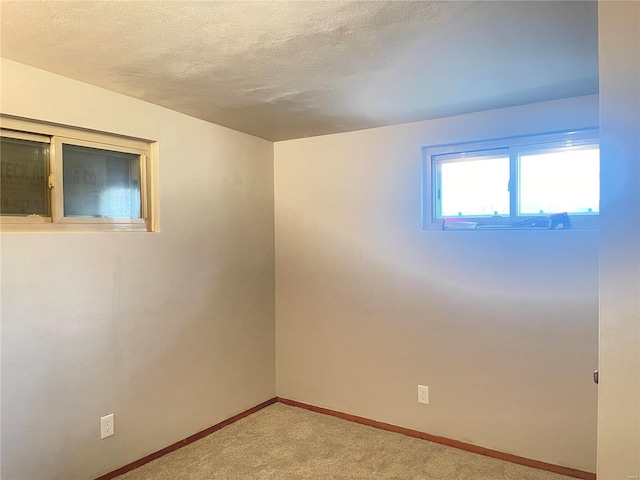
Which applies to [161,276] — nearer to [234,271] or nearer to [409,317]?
[234,271]

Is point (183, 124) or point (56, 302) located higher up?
point (183, 124)

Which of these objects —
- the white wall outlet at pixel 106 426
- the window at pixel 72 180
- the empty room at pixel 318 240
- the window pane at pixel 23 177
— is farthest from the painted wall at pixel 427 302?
the window pane at pixel 23 177

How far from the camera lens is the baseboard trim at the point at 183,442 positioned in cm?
243

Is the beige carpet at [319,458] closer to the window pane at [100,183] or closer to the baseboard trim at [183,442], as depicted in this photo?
the baseboard trim at [183,442]

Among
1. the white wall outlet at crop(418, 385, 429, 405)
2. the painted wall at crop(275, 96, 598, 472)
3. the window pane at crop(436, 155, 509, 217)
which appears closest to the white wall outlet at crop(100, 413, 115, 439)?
the painted wall at crop(275, 96, 598, 472)

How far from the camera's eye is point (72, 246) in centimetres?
223

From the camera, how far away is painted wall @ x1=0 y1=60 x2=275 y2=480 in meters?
2.05

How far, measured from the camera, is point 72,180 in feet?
7.61

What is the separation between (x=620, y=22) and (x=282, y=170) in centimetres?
268

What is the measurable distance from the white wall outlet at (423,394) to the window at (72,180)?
203 cm

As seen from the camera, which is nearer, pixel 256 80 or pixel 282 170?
pixel 256 80

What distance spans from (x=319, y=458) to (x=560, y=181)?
2.18 metres

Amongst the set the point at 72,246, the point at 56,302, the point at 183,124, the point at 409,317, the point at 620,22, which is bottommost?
the point at 409,317

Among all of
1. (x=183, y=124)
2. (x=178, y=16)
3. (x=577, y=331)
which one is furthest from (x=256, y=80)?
(x=577, y=331)
